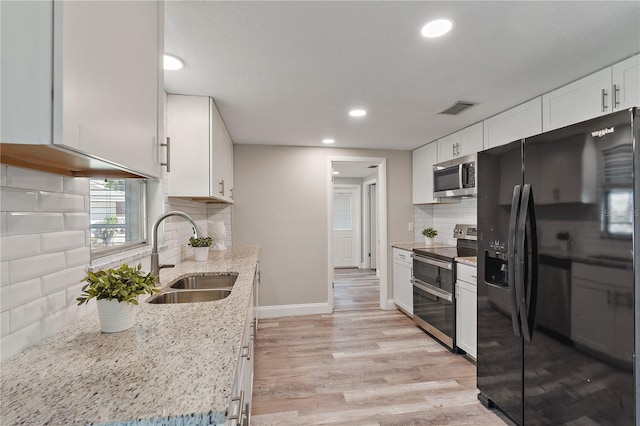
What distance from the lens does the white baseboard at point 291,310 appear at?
3896mm

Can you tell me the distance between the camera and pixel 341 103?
2484mm

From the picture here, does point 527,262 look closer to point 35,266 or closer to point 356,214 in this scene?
point 35,266

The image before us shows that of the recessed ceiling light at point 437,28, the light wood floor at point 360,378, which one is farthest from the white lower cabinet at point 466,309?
the recessed ceiling light at point 437,28

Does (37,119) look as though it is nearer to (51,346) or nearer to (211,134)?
(51,346)

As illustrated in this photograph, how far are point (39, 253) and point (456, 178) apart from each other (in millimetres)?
3285

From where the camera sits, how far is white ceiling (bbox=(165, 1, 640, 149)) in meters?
1.35

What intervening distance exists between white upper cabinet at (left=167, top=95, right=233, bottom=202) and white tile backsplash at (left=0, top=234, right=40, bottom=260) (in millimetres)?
1361

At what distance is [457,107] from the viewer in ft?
8.45

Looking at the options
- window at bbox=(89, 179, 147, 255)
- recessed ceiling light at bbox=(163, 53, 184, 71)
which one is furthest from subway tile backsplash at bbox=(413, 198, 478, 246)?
window at bbox=(89, 179, 147, 255)

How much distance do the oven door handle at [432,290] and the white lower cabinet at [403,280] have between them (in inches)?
6.8

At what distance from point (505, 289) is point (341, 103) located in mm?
1781

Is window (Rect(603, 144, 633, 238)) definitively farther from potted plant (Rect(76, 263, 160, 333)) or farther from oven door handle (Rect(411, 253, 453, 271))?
potted plant (Rect(76, 263, 160, 333))

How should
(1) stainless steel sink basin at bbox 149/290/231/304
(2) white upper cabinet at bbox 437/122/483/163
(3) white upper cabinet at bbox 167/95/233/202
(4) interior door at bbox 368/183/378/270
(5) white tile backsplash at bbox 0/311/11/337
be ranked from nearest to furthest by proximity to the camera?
(5) white tile backsplash at bbox 0/311/11/337 → (1) stainless steel sink basin at bbox 149/290/231/304 → (3) white upper cabinet at bbox 167/95/233/202 → (2) white upper cabinet at bbox 437/122/483/163 → (4) interior door at bbox 368/183/378/270

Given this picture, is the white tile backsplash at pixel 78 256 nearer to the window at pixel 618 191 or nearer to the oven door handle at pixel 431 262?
the window at pixel 618 191
